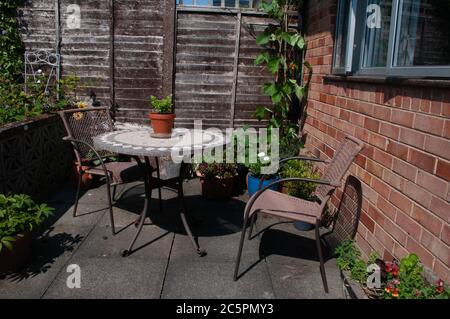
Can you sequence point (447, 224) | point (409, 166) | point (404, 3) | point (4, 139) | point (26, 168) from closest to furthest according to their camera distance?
point (447, 224), point (409, 166), point (404, 3), point (4, 139), point (26, 168)

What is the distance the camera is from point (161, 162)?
5.07 m

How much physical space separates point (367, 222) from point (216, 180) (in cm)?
185

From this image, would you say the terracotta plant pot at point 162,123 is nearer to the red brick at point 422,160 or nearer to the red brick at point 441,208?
the red brick at point 422,160

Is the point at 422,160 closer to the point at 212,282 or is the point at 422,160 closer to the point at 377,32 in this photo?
the point at 377,32

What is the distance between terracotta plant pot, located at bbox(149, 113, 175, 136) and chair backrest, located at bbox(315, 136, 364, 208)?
4.21ft

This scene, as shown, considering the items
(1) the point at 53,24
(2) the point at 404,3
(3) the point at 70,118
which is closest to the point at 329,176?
(2) the point at 404,3

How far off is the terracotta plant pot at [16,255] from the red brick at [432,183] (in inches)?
99.4

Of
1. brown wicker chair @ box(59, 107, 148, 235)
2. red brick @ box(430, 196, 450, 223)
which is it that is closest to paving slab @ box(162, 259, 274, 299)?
brown wicker chair @ box(59, 107, 148, 235)

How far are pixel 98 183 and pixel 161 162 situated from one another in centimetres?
86

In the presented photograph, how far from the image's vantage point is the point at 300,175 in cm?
379

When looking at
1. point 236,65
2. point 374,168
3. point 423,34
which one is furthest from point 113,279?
point 236,65

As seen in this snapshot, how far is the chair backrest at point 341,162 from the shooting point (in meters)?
2.54
